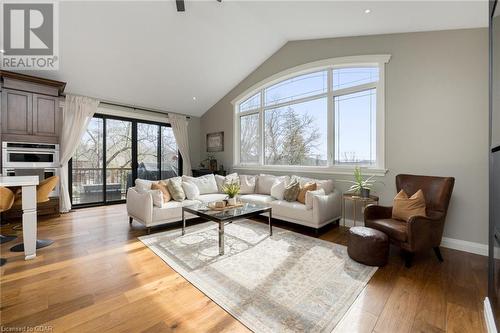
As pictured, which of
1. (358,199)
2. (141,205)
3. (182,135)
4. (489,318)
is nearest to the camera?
(489,318)

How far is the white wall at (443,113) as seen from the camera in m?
2.79

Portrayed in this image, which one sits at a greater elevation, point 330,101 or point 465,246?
point 330,101

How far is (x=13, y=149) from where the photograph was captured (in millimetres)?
3777

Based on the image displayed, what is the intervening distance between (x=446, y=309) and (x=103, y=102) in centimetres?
661

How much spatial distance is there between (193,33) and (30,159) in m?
3.77

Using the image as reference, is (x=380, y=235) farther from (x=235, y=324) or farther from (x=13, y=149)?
(x=13, y=149)

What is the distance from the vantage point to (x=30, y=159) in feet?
13.1

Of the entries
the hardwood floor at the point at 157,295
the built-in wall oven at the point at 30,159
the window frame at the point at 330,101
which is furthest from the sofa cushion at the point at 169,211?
the built-in wall oven at the point at 30,159

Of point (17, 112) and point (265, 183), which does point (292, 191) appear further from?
point (17, 112)

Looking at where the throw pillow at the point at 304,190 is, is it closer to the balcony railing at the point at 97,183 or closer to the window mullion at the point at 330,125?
the window mullion at the point at 330,125

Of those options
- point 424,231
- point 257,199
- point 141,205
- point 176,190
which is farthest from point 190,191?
point 424,231

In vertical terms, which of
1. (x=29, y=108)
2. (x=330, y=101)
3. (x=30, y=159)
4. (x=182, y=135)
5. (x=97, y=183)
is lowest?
(x=97, y=183)

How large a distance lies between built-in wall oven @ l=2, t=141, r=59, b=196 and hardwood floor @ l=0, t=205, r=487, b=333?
1720 mm

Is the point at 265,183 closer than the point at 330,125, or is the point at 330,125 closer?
the point at 330,125
